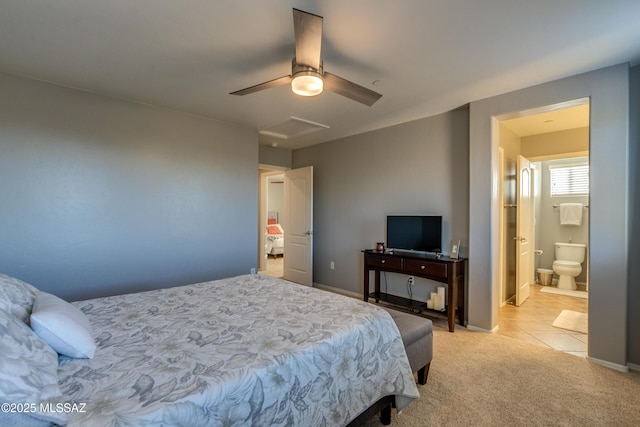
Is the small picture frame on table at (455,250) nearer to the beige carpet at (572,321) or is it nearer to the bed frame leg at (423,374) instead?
the beige carpet at (572,321)

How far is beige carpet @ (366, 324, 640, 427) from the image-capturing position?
6.26 feet

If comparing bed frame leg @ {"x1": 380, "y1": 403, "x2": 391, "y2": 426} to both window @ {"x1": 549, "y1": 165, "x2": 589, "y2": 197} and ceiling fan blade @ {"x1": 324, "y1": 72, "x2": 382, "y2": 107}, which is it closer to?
ceiling fan blade @ {"x1": 324, "y1": 72, "x2": 382, "y2": 107}

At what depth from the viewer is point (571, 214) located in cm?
527

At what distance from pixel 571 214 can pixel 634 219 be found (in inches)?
130

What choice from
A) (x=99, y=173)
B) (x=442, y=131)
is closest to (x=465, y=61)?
(x=442, y=131)

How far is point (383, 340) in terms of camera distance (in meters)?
1.82

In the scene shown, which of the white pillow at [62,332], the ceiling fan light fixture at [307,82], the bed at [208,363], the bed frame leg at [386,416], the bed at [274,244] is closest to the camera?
the bed at [208,363]

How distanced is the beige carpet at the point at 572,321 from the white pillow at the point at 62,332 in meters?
4.37

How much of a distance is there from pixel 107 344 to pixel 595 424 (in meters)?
2.83

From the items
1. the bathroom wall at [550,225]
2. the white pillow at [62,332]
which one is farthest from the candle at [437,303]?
the bathroom wall at [550,225]

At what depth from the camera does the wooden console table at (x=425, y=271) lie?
3.33m

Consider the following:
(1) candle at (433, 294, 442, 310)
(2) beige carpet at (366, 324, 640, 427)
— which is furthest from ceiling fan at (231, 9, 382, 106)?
(1) candle at (433, 294, 442, 310)

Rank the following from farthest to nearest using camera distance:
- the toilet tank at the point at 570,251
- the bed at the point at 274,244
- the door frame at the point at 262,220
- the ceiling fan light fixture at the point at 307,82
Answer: the bed at the point at 274,244
the door frame at the point at 262,220
the toilet tank at the point at 570,251
the ceiling fan light fixture at the point at 307,82

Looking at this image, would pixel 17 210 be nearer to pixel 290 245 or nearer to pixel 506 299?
pixel 290 245
